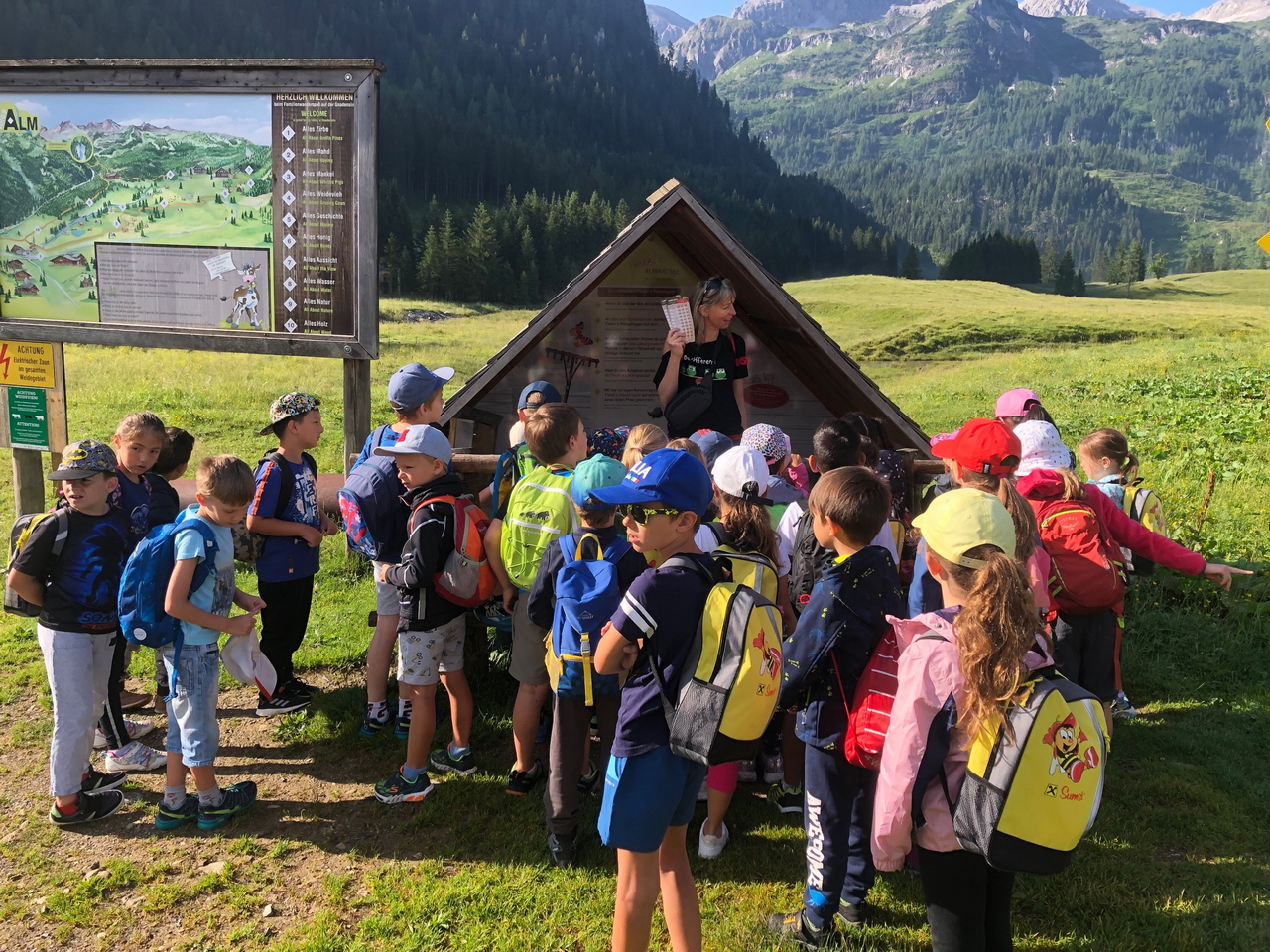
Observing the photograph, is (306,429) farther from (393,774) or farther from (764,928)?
(764,928)

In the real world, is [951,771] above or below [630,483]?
below

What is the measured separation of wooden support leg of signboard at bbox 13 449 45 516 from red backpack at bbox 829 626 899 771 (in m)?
6.68

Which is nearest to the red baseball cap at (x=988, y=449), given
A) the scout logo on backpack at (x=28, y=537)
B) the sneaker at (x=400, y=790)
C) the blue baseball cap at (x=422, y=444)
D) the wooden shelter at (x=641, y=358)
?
the blue baseball cap at (x=422, y=444)

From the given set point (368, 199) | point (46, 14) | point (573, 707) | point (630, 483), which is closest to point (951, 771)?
point (630, 483)

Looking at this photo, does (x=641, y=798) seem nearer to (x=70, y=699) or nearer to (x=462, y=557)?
(x=462, y=557)

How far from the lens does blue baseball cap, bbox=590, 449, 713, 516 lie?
3078mm

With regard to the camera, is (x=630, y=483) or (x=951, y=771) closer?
(x=951, y=771)

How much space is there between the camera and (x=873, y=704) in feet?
11.0

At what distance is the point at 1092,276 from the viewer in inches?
6914

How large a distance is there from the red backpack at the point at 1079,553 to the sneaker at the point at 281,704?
4830 millimetres

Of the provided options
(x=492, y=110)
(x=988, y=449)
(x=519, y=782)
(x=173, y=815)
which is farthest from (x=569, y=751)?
(x=492, y=110)

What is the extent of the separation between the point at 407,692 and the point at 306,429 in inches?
69.5

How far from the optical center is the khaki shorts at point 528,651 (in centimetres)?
469

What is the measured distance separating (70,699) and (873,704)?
13.2ft
